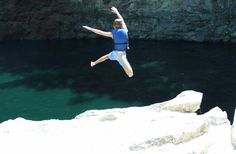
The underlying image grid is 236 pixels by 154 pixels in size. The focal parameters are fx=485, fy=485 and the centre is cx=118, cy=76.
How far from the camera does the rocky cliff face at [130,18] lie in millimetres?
41906

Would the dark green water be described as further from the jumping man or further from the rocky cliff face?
the jumping man

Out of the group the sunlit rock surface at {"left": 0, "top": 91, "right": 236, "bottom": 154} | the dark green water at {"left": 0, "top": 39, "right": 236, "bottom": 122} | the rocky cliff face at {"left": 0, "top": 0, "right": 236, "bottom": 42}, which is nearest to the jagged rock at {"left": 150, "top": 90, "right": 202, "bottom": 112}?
the sunlit rock surface at {"left": 0, "top": 91, "right": 236, "bottom": 154}

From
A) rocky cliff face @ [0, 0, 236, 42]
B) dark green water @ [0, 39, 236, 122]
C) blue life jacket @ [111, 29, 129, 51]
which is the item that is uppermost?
blue life jacket @ [111, 29, 129, 51]

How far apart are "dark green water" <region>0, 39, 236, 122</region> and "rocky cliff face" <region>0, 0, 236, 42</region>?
51.4 inches

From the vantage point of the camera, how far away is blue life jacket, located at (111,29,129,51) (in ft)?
50.6

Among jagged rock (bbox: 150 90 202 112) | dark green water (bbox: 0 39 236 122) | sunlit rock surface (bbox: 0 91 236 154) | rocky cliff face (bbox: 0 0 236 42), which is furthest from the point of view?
rocky cliff face (bbox: 0 0 236 42)

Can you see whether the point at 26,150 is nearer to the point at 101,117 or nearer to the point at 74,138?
the point at 74,138

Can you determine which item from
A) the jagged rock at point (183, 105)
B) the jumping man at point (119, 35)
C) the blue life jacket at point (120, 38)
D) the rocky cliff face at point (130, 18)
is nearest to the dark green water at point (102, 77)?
the rocky cliff face at point (130, 18)

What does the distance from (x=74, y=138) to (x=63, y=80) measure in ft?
69.3

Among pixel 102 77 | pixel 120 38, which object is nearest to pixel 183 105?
pixel 120 38

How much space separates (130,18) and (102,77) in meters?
10.7

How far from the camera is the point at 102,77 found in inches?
1403

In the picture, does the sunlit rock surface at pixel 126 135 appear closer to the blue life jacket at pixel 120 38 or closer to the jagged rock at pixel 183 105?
the jagged rock at pixel 183 105

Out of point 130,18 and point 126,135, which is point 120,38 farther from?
point 130,18
